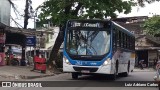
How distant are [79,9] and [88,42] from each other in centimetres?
1087

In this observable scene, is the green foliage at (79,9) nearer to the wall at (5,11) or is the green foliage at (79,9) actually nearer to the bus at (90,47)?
the wall at (5,11)

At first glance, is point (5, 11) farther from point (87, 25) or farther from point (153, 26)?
point (153, 26)

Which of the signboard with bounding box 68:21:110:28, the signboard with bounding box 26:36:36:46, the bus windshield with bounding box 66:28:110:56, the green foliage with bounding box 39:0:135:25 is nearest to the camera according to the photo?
the bus windshield with bounding box 66:28:110:56

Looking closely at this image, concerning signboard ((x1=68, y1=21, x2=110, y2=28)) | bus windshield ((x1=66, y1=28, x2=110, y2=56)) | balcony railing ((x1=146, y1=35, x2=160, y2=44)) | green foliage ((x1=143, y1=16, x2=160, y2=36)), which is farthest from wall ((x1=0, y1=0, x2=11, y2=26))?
balcony railing ((x1=146, y1=35, x2=160, y2=44))

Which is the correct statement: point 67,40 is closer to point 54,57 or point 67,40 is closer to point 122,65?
point 122,65

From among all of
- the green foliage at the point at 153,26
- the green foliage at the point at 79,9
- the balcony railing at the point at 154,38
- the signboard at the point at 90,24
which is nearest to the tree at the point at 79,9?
the green foliage at the point at 79,9

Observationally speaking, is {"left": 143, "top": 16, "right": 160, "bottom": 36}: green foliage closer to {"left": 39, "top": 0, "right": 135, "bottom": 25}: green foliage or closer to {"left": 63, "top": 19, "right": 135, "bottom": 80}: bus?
{"left": 39, "top": 0, "right": 135, "bottom": 25}: green foliage

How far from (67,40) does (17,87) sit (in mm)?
4817

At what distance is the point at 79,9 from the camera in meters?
31.6

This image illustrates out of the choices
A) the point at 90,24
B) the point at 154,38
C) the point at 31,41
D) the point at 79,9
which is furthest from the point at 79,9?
the point at 154,38

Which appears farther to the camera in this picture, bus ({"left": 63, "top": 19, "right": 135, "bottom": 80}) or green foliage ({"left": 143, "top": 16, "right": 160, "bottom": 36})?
green foliage ({"left": 143, "top": 16, "right": 160, "bottom": 36})

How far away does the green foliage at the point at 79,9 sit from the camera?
2964 cm

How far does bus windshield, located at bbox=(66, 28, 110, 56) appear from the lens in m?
20.9

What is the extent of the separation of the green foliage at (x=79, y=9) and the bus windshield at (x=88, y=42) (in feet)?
26.8
